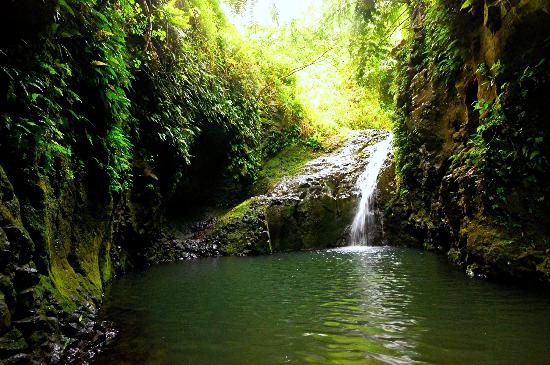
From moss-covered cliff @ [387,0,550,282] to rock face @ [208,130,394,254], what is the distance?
352 cm

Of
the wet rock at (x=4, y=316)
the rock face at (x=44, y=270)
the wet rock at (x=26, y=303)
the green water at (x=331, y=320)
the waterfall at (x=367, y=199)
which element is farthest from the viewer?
the waterfall at (x=367, y=199)

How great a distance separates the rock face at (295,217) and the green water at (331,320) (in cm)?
475

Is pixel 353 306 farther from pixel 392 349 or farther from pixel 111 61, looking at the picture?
pixel 111 61

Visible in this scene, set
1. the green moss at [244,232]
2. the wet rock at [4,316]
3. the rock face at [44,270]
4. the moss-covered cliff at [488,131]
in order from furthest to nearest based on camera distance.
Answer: the green moss at [244,232], the moss-covered cliff at [488,131], the rock face at [44,270], the wet rock at [4,316]

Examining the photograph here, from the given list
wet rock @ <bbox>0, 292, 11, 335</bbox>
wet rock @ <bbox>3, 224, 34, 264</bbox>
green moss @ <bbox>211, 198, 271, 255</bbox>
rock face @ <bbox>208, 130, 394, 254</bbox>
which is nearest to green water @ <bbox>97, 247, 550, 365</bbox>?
wet rock @ <bbox>0, 292, 11, 335</bbox>

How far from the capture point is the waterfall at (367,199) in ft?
37.7

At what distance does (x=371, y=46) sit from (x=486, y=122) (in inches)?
120

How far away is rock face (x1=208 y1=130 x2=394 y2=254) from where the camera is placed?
11.1 m

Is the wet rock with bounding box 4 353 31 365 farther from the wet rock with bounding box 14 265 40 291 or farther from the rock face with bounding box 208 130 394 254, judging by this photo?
the rock face with bounding box 208 130 394 254

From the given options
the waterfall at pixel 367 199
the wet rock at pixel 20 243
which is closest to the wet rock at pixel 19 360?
the wet rock at pixel 20 243

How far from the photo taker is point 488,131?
5.29 m

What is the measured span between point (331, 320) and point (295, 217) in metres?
8.03

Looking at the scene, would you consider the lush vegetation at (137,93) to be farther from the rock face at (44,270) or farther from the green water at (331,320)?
the green water at (331,320)

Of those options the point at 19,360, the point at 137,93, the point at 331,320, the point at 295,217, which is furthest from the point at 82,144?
the point at 295,217
